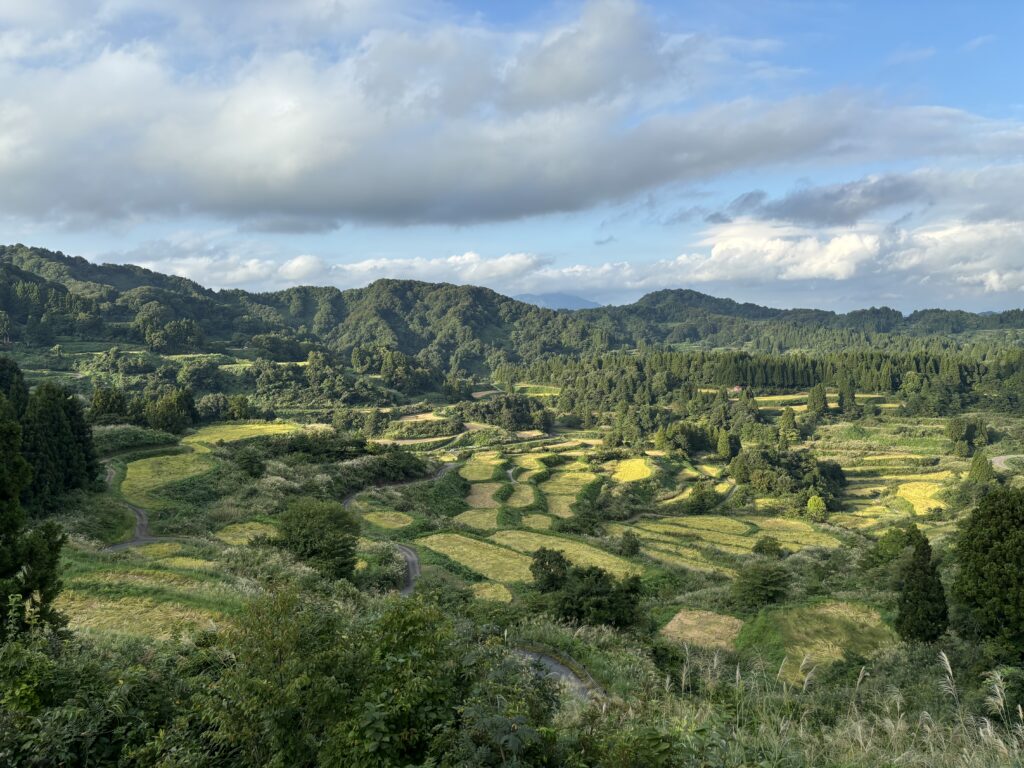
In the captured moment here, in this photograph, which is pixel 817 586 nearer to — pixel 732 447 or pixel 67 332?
pixel 732 447

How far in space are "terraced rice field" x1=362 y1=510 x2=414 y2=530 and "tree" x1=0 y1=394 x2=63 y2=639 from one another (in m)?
31.7

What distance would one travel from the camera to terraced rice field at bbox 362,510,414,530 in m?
40.9

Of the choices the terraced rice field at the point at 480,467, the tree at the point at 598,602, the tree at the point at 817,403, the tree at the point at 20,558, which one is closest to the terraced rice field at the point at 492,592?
the tree at the point at 598,602

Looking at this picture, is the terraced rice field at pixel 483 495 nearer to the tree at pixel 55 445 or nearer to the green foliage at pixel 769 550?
the green foliage at pixel 769 550

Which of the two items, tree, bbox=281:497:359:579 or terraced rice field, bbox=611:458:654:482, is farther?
terraced rice field, bbox=611:458:654:482

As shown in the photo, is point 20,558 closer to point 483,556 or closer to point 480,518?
point 483,556

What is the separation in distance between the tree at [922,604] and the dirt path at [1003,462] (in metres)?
75.1

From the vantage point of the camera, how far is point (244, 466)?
43750mm

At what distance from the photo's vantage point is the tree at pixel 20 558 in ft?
26.6

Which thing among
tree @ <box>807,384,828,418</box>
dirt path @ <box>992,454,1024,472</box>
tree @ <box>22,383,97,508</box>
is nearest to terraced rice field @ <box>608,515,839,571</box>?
tree @ <box>22,383,97,508</box>

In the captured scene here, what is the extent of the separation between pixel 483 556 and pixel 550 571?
949 centimetres

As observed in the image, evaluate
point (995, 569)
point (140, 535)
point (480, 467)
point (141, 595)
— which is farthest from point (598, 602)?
point (480, 467)

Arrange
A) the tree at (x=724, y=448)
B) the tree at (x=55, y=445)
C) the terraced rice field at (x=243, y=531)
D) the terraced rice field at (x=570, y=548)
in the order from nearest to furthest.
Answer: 1. the tree at (x=55, y=445)
2. the terraced rice field at (x=243, y=531)
3. the terraced rice field at (x=570, y=548)
4. the tree at (x=724, y=448)

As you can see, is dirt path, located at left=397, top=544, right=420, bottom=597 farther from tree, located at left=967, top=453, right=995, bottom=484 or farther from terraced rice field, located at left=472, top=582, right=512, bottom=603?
tree, located at left=967, top=453, right=995, bottom=484
